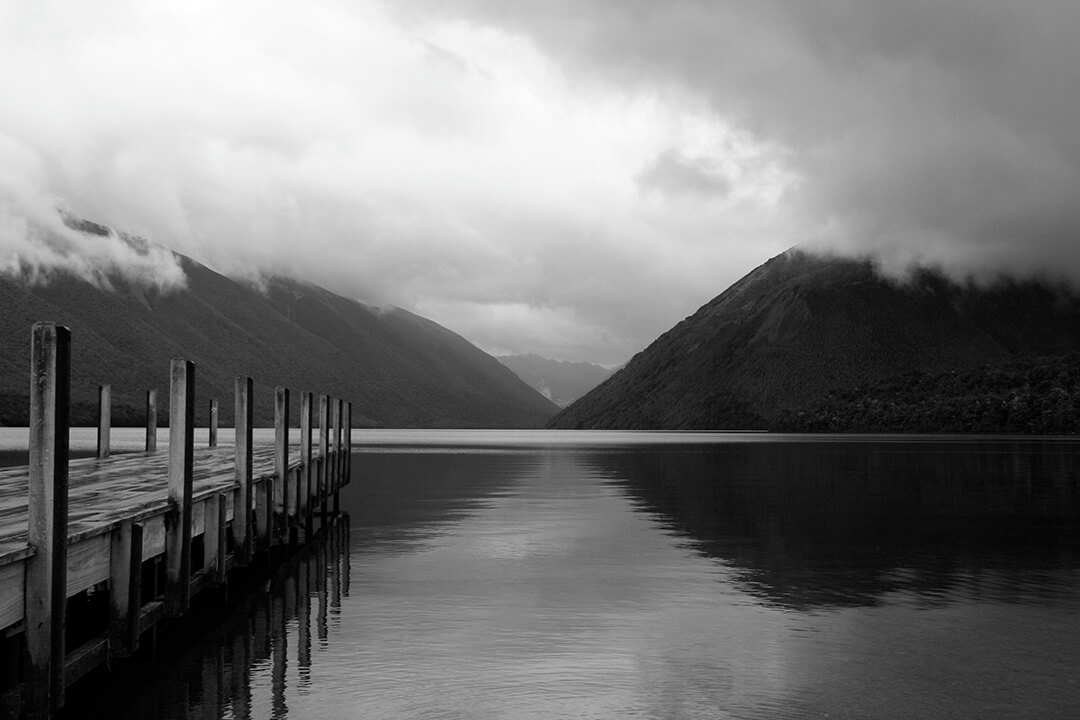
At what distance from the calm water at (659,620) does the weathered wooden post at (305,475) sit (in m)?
1.97

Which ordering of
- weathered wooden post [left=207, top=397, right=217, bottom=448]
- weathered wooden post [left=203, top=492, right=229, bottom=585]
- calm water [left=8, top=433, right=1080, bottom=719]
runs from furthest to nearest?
1. weathered wooden post [left=207, top=397, right=217, bottom=448]
2. weathered wooden post [left=203, top=492, right=229, bottom=585]
3. calm water [left=8, top=433, right=1080, bottom=719]

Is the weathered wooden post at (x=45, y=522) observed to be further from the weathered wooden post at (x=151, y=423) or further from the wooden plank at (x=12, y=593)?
the weathered wooden post at (x=151, y=423)

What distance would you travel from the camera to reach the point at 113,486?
77.9ft

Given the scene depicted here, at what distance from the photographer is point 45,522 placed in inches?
514

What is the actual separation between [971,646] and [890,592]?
5.90 metres

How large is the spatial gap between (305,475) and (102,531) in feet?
74.0

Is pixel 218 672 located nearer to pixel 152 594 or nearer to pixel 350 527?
pixel 152 594

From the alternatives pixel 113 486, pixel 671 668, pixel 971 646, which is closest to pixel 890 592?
pixel 971 646

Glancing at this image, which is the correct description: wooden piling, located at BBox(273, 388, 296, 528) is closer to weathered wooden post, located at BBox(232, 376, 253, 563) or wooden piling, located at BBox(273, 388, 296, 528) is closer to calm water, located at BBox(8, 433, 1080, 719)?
calm water, located at BBox(8, 433, 1080, 719)

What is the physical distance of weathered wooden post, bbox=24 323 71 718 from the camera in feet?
42.6

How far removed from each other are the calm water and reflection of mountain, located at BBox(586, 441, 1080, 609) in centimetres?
18

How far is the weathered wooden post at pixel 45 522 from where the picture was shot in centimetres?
1299

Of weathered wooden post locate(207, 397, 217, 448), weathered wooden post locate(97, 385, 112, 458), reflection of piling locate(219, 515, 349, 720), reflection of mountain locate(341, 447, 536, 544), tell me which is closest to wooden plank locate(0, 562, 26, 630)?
reflection of piling locate(219, 515, 349, 720)

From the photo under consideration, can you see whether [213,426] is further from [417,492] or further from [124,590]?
[124,590]
